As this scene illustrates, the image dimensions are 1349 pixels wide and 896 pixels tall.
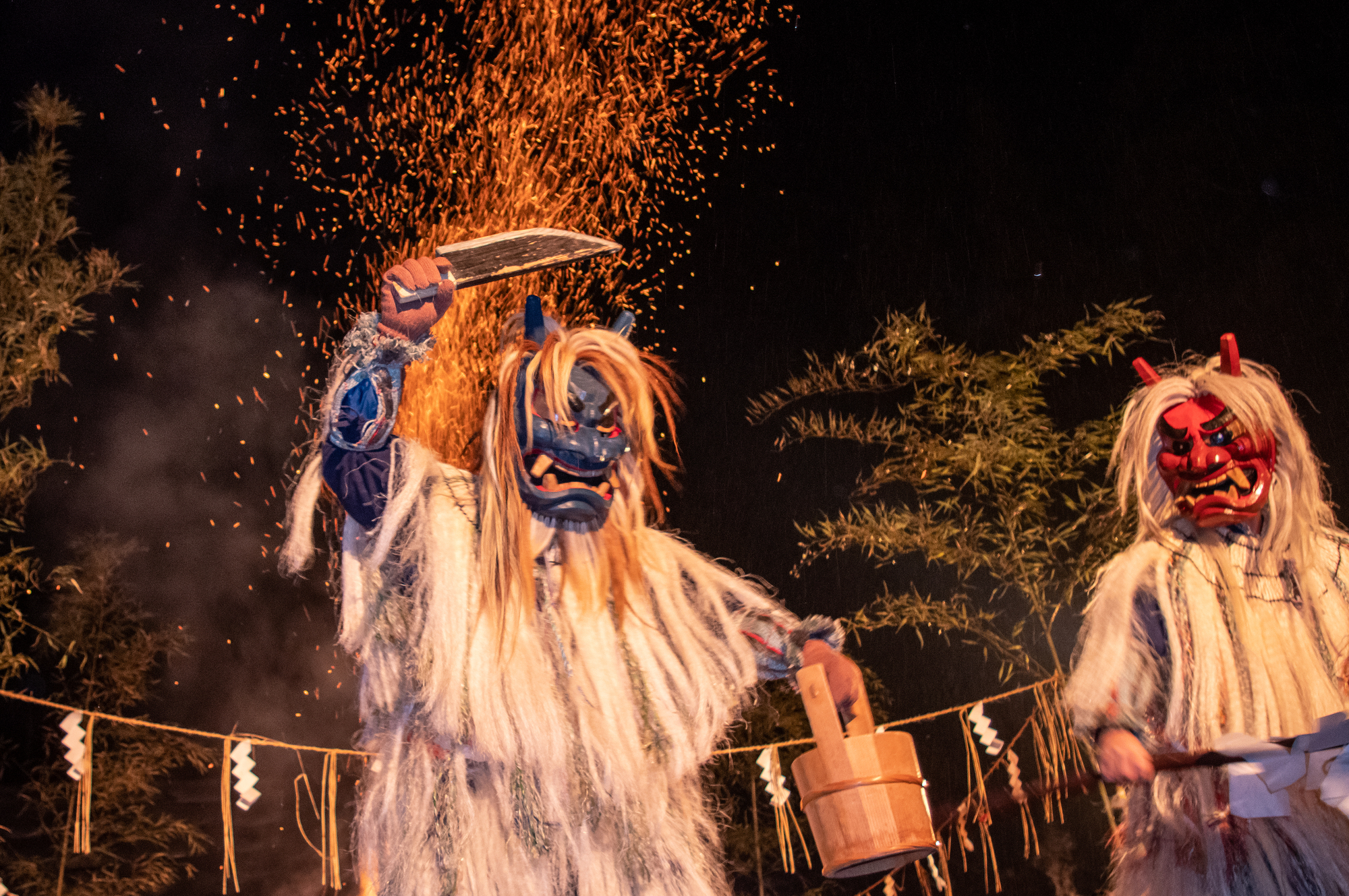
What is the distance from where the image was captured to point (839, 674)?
2.20 meters

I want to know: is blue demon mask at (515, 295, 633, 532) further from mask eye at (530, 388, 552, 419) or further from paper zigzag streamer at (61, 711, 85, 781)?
paper zigzag streamer at (61, 711, 85, 781)

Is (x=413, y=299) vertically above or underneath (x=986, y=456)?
underneath

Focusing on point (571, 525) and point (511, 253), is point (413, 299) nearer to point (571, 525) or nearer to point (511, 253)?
point (511, 253)

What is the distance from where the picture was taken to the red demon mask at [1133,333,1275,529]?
2.69m

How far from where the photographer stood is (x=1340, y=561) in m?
2.71

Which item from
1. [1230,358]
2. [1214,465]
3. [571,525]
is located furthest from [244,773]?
[1230,358]

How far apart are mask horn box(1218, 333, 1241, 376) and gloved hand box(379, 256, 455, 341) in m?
2.07

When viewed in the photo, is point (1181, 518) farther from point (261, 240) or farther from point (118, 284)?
point (118, 284)

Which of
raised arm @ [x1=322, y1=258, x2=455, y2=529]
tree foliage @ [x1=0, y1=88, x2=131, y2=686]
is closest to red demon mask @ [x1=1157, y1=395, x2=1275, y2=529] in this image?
raised arm @ [x1=322, y1=258, x2=455, y2=529]

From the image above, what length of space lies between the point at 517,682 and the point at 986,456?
4.46 meters

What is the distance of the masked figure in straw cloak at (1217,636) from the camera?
2359mm

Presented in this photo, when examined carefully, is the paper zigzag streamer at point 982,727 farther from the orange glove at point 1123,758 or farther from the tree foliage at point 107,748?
the tree foliage at point 107,748

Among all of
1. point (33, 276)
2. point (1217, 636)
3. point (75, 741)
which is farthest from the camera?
point (33, 276)

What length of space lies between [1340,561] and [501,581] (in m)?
2.14
